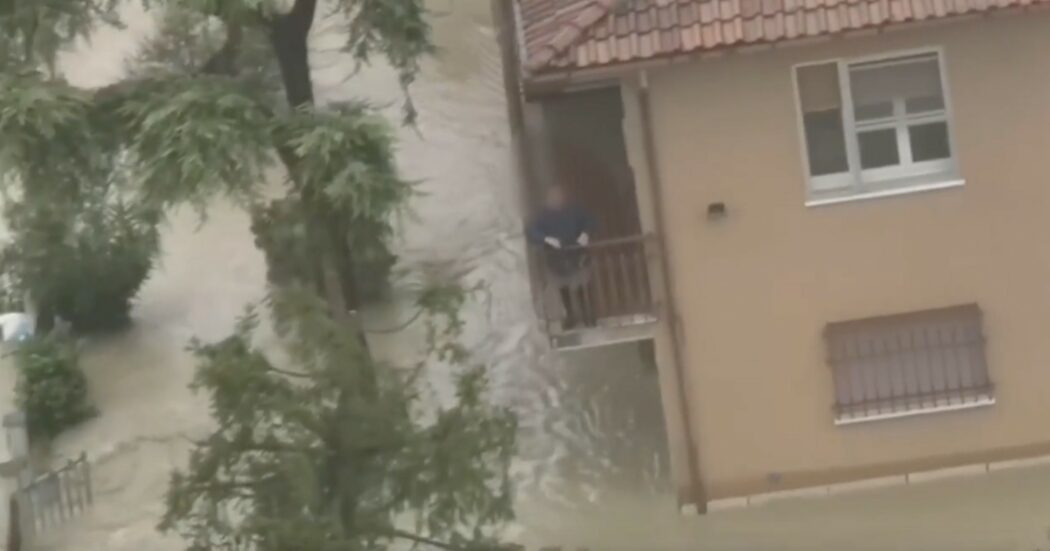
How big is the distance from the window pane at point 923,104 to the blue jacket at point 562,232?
3.03 metres

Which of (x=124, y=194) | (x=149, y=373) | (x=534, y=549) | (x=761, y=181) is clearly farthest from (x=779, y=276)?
(x=149, y=373)

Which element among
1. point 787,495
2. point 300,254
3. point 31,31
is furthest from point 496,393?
point 31,31

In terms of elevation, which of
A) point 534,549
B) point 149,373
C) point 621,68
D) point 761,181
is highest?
point 621,68

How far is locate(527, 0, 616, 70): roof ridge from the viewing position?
13.7 meters

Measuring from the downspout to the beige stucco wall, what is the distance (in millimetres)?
63

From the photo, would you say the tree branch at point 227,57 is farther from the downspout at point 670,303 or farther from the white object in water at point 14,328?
the white object in water at point 14,328

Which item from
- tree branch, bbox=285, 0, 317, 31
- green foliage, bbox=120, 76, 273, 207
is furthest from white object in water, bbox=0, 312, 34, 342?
tree branch, bbox=285, 0, 317, 31

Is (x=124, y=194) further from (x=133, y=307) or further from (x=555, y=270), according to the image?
(x=133, y=307)

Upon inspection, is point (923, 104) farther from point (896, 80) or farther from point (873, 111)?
point (873, 111)

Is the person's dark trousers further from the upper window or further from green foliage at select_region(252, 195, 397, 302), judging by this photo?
the upper window

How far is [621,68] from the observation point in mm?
13906

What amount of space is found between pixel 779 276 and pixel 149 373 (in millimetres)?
7865

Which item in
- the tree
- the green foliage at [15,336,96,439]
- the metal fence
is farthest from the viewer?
the green foliage at [15,336,96,439]

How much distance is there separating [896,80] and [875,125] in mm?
425
